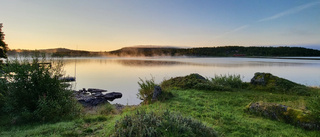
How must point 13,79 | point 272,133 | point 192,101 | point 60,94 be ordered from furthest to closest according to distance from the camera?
point 192,101 → point 60,94 → point 13,79 → point 272,133

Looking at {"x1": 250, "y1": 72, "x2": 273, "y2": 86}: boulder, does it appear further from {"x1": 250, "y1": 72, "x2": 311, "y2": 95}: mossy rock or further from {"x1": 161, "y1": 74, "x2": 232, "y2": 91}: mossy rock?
{"x1": 161, "y1": 74, "x2": 232, "y2": 91}: mossy rock

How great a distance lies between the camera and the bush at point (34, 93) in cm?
602

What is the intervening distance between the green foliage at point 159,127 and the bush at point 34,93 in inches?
142

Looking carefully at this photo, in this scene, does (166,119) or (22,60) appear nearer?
(166,119)

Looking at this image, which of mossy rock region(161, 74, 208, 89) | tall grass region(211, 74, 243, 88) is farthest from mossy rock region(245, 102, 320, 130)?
tall grass region(211, 74, 243, 88)

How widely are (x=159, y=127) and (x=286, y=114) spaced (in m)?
4.61

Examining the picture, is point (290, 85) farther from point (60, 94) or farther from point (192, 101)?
point (60, 94)

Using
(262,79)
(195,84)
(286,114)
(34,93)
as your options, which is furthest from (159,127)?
(262,79)

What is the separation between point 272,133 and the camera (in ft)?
15.4

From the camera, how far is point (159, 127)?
Result: 3740 millimetres

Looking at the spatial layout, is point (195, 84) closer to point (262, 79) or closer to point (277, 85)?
point (262, 79)

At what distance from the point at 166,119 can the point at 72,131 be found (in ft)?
9.51

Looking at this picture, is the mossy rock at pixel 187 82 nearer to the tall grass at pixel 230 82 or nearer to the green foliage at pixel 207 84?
the green foliage at pixel 207 84

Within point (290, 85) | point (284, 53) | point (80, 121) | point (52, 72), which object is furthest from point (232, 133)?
point (284, 53)
